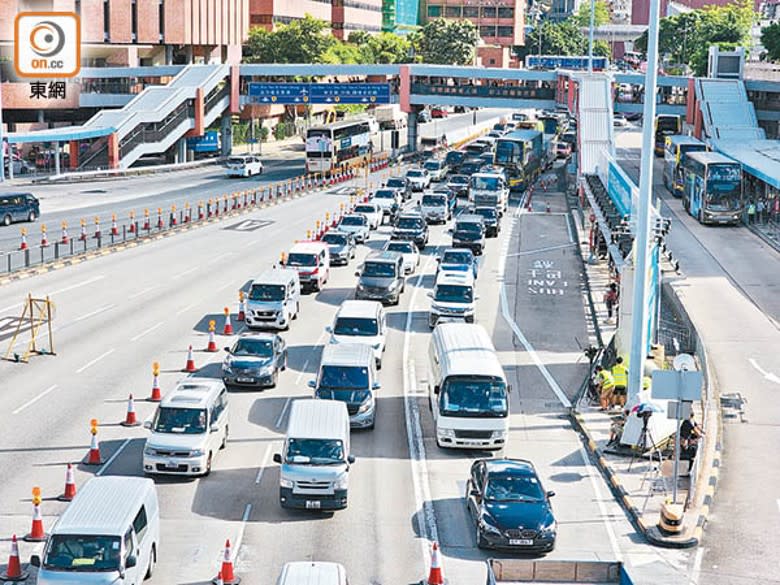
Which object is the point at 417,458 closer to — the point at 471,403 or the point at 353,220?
the point at 471,403

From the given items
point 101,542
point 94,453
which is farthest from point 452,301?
point 101,542

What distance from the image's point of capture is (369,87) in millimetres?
118062

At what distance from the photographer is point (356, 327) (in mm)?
40938

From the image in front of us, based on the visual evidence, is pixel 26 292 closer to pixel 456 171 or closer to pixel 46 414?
pixel 46 414

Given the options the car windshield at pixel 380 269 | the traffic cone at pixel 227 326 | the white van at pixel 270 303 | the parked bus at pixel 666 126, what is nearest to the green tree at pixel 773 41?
the parked bus at pixel 666 126

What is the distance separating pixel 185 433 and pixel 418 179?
63920 millimetres

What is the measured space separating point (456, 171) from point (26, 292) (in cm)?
5445

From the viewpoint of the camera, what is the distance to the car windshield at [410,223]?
6606 centimetres

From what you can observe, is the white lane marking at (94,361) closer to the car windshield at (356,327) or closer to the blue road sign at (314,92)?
the car windshield at (356,327)

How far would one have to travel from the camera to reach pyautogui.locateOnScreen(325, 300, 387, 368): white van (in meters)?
40.5

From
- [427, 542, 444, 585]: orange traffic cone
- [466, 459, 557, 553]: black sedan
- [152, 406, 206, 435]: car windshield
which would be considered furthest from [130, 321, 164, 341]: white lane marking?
[427, 542, 444, 585]: orange traffic cone

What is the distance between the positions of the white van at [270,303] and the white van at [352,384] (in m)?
10.3

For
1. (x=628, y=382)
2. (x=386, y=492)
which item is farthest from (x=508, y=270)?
(x=386, y=492)

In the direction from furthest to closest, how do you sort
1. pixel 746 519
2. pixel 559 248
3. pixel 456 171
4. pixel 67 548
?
pixel 456 171 → pixel 559 248 → pixel 746 519 → pixel 67 548
